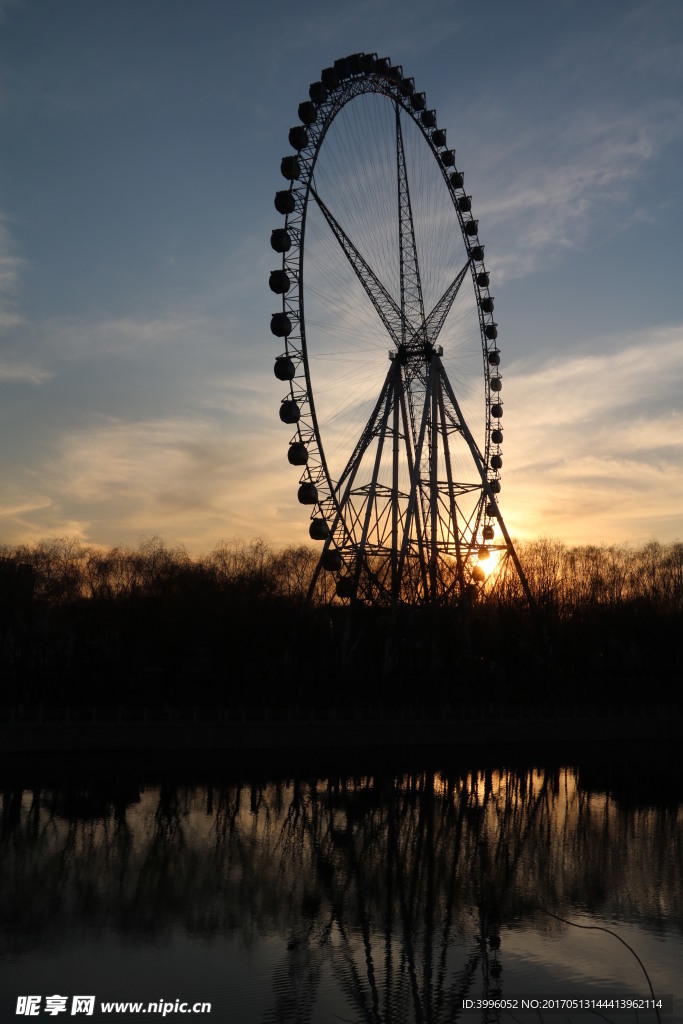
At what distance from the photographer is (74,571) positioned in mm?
82000

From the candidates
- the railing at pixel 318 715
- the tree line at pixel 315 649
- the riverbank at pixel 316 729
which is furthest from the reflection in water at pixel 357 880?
the tree line at pixel 315 649

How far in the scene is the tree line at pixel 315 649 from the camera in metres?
41.9

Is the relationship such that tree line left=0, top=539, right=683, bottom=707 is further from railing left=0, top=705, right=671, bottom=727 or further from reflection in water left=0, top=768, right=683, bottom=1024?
reflection in water left=0, top=768, right=683, bottom=1024

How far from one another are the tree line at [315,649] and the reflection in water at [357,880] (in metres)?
12.6

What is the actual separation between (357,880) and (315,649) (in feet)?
90.7

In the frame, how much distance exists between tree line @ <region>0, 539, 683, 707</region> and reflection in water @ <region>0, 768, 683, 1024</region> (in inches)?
497

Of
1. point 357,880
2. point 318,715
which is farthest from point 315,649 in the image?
point 357,880

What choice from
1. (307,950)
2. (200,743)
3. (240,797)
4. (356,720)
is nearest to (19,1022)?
(307,950)

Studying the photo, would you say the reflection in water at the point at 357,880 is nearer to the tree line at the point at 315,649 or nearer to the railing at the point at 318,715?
the railing at the point at 318,715

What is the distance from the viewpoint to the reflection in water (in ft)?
45.7

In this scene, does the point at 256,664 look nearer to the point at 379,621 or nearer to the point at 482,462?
the point at 379,621

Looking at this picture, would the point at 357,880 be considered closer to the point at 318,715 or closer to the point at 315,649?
the point at 318,715

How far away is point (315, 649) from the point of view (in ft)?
154

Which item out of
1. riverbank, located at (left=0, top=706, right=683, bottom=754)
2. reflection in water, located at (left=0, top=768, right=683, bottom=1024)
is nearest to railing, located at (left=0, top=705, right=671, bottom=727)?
riverbank, located at (left=0, top=706, right=683, bottom=754)
